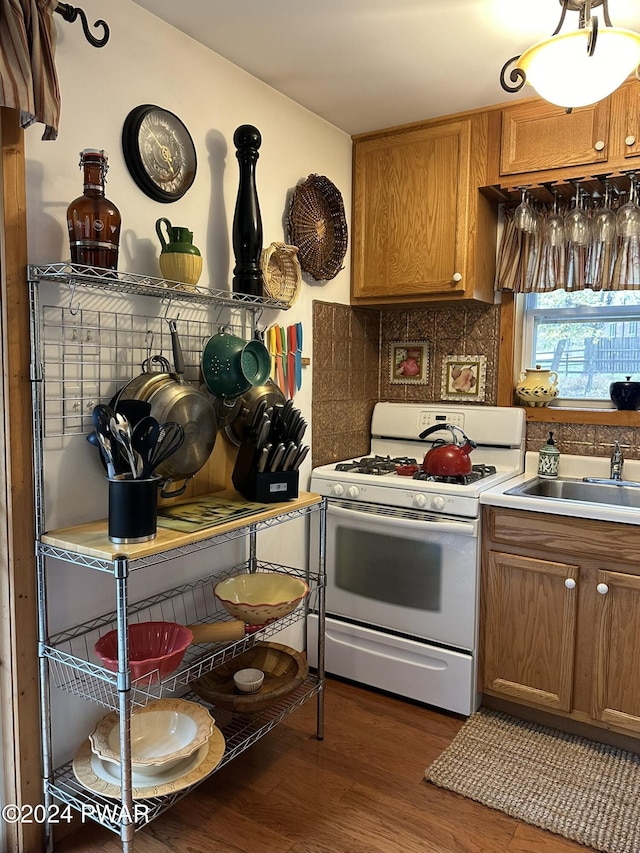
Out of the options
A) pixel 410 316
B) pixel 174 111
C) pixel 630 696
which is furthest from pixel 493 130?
pixel 630 696

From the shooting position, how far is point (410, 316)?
316 cm

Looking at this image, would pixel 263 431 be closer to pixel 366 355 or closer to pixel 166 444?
pixel 166 444

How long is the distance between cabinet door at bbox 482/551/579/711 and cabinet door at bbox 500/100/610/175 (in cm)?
151

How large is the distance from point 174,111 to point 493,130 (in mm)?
1294

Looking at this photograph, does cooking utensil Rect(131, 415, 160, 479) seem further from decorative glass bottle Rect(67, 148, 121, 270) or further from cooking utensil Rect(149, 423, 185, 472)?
decorative glass bottle Rect(67, 148, 121, 270)

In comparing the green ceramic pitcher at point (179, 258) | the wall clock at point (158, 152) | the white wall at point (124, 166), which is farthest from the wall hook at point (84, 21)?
the green ceramic pitcher at point (179, 258)

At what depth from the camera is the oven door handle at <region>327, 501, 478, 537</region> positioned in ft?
7.62

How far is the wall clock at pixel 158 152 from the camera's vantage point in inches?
72.9

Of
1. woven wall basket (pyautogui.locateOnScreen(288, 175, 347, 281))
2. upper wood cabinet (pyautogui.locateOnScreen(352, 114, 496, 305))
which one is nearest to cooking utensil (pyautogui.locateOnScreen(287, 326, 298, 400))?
woven wall basket (pyautogui.locateOnScreen(288, 175, 347, 281))

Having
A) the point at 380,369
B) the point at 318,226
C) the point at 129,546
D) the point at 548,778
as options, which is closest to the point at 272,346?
the point at 318,226

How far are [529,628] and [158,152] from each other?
2.06m

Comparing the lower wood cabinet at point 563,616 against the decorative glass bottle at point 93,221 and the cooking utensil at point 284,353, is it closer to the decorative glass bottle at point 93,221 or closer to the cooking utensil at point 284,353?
the cooking utensil at point 284,353

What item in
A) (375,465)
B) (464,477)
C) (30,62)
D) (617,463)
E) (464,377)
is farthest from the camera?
(464,377)

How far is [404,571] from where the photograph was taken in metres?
2.48
